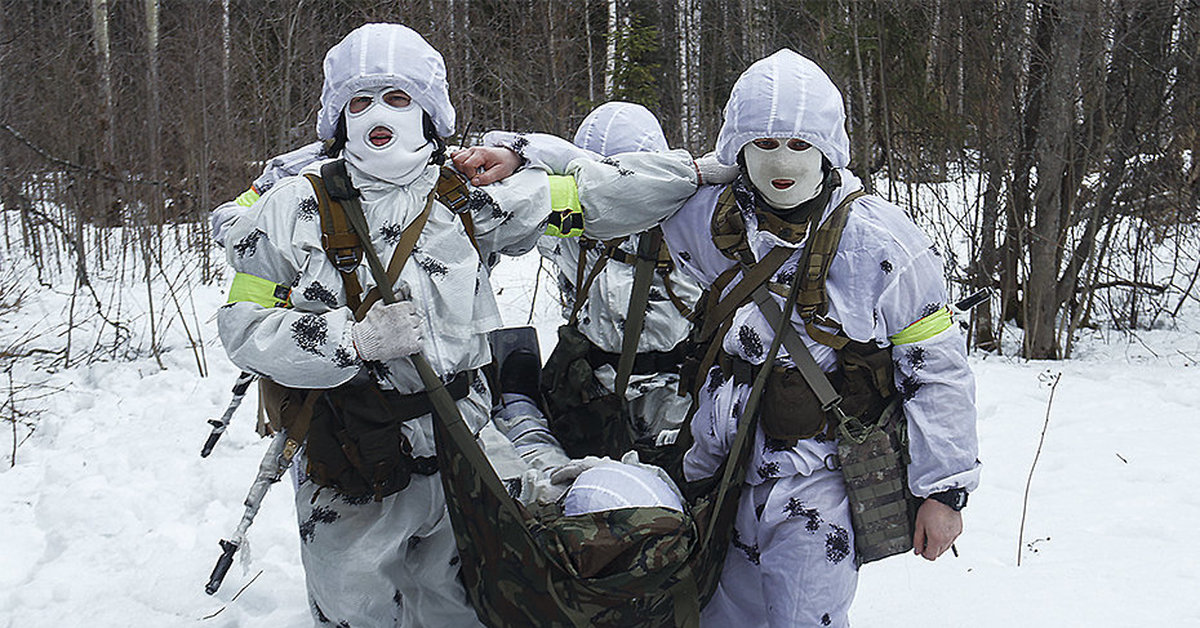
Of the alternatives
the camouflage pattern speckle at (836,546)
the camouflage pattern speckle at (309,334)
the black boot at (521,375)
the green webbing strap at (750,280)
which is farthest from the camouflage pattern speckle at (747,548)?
the black boot at (521,375)

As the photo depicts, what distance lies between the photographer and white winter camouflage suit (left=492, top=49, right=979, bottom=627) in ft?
7.95

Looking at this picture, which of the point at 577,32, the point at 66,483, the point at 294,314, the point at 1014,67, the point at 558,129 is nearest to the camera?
the point at 294,314

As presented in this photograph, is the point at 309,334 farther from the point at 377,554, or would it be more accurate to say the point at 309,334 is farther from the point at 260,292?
the point at 377,554

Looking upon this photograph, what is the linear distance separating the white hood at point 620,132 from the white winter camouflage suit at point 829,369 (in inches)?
69.3

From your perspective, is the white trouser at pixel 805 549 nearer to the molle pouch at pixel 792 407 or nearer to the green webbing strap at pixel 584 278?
the molle pouch at pixel 792 407

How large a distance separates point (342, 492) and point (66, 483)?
286 cm

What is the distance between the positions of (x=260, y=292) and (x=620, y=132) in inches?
86.7

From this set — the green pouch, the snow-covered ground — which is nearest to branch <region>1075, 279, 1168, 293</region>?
the snow-covered ground

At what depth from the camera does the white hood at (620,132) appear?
4.37 meters

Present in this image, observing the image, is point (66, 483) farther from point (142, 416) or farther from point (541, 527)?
point (541, 527)

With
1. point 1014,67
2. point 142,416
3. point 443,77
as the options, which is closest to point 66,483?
point 142,416

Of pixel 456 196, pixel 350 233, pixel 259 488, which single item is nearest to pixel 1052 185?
pixel 456 196

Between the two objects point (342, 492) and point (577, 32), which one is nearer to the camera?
point (342, 492)

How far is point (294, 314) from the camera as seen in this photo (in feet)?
8.15
